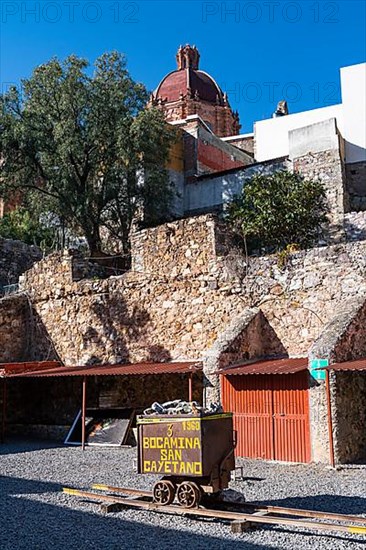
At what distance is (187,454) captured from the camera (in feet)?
25.4

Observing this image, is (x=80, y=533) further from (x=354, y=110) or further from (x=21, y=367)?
(x=354, y=110)

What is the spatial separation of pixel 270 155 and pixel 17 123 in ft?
38.2

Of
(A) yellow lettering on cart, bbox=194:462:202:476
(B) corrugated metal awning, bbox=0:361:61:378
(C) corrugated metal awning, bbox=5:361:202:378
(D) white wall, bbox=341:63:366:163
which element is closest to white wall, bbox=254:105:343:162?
(D) white wall, bbox=341:63:366:163

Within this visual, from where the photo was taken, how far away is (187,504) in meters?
7.62

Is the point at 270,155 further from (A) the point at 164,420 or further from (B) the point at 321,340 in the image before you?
(A) the point at 164,420

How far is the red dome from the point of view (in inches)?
1779

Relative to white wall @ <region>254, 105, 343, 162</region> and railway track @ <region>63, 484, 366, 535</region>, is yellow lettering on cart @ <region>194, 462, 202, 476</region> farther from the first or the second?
white wall @ <region>254, 105, 343, 162</region>

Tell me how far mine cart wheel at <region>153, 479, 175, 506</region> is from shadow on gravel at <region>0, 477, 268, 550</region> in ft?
1.22

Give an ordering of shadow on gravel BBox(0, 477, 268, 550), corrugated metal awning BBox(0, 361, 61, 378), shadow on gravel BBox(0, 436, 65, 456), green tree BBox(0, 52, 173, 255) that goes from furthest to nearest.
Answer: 1. green tree BBox(0, 52, 173, 255)
2. corrugated metal awning BBox(0, 361, 61, 378)
3. shadow on gravel BBox(0, 436, 65, 456)
4. shadow on gravel BBox(0, 477, 268, 550)

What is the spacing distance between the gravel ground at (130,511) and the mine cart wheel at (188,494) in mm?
280

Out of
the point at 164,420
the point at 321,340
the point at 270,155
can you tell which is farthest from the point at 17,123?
the point at 164,420

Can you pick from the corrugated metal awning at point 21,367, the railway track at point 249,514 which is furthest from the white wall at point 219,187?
the railway track at point 249,514

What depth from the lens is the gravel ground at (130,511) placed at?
639 cm

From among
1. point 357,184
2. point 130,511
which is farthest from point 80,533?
point 357,184
